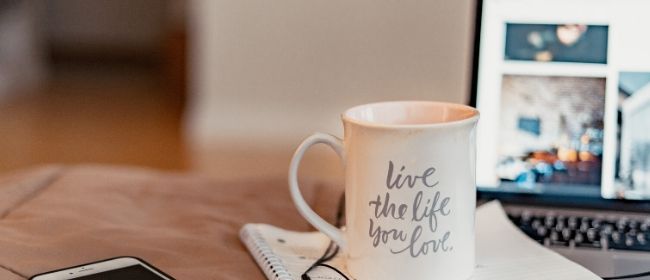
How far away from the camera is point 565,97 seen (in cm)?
75

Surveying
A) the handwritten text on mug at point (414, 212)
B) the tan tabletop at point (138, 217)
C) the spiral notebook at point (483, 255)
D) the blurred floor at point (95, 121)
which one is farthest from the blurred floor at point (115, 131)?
the handwritten text on mug at point (414, 212)

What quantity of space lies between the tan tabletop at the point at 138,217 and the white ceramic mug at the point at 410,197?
0.09 meters

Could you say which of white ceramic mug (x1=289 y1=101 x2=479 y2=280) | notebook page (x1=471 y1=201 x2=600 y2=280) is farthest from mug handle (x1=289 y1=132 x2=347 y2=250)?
notebook page (x1=471 y1=201 x2=600 y2=280)

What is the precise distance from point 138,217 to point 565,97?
40 cm

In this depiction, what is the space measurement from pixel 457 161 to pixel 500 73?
26 centimetres

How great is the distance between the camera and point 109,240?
2.06 ft

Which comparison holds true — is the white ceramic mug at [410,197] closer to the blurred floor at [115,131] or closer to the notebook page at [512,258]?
the notebook page at [512,258]

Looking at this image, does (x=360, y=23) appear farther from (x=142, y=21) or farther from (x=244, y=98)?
(x=142, y=21)

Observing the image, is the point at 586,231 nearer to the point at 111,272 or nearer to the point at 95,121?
the point at 111,272

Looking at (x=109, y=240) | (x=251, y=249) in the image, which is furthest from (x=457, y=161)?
(x=109, y=240)

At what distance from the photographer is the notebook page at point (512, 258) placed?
0.56m

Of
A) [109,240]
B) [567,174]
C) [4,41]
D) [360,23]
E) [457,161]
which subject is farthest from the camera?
[4,41]

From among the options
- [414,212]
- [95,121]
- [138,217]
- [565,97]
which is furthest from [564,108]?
[95,121]

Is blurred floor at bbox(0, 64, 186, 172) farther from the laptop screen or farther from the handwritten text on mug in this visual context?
the handwritten text on mug
